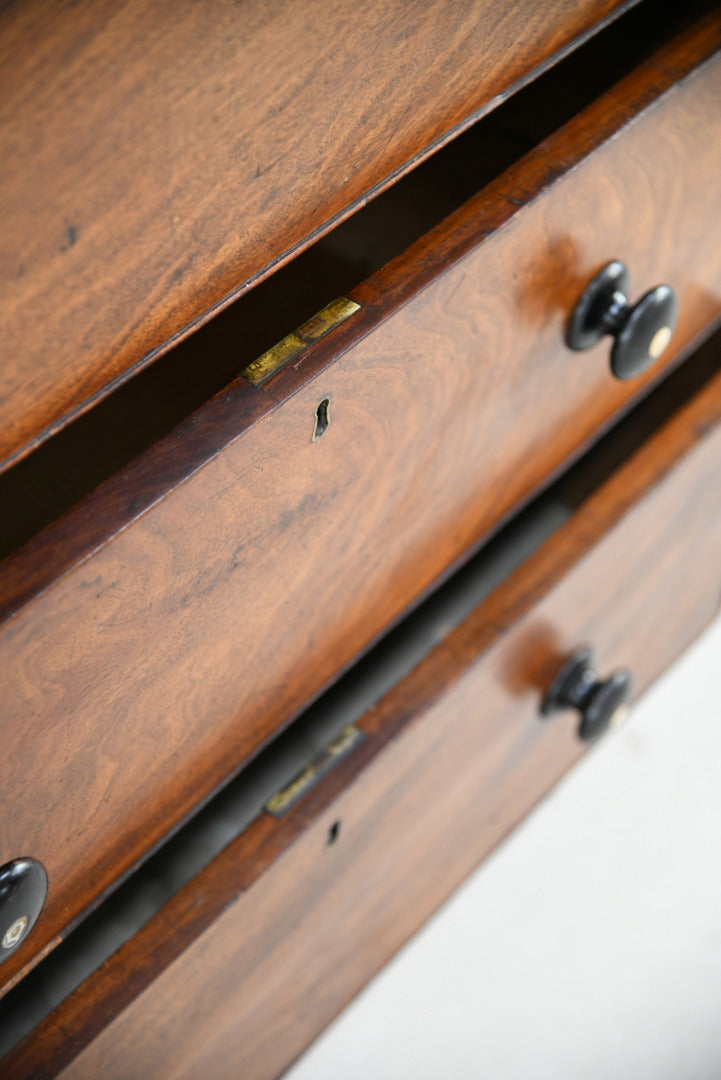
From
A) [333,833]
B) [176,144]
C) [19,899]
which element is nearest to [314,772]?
[333,833]

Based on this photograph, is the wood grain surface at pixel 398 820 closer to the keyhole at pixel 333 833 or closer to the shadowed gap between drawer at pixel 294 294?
the keyhole at pixel 333 833

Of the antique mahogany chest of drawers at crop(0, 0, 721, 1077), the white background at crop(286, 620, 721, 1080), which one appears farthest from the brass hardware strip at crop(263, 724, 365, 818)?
the white background at crop(286, 620, 721, 1080)

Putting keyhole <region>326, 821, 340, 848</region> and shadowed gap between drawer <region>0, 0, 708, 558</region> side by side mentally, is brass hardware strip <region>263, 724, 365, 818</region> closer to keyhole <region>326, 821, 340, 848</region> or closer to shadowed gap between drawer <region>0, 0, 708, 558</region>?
keyhole <region>326, 821, 340, 848</region>

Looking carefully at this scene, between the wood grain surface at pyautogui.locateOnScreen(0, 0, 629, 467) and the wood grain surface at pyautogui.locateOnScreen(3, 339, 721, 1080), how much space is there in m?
0.20

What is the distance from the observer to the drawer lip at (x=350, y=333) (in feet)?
0.91

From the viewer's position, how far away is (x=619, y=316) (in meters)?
0.42

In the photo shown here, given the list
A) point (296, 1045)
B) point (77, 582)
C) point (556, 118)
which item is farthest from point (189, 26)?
point (296, 1045)

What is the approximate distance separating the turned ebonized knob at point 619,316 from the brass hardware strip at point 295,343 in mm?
124

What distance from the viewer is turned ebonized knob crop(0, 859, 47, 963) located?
31 cm

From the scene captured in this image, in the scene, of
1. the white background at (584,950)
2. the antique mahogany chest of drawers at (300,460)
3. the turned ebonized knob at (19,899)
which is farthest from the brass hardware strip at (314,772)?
the white background at (584,950)

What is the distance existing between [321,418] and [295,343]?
0.02 meters

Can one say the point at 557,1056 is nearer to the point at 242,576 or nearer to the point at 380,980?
the point at 380,980

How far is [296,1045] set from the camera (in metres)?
0.54

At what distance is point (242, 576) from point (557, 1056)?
0.37 meters
